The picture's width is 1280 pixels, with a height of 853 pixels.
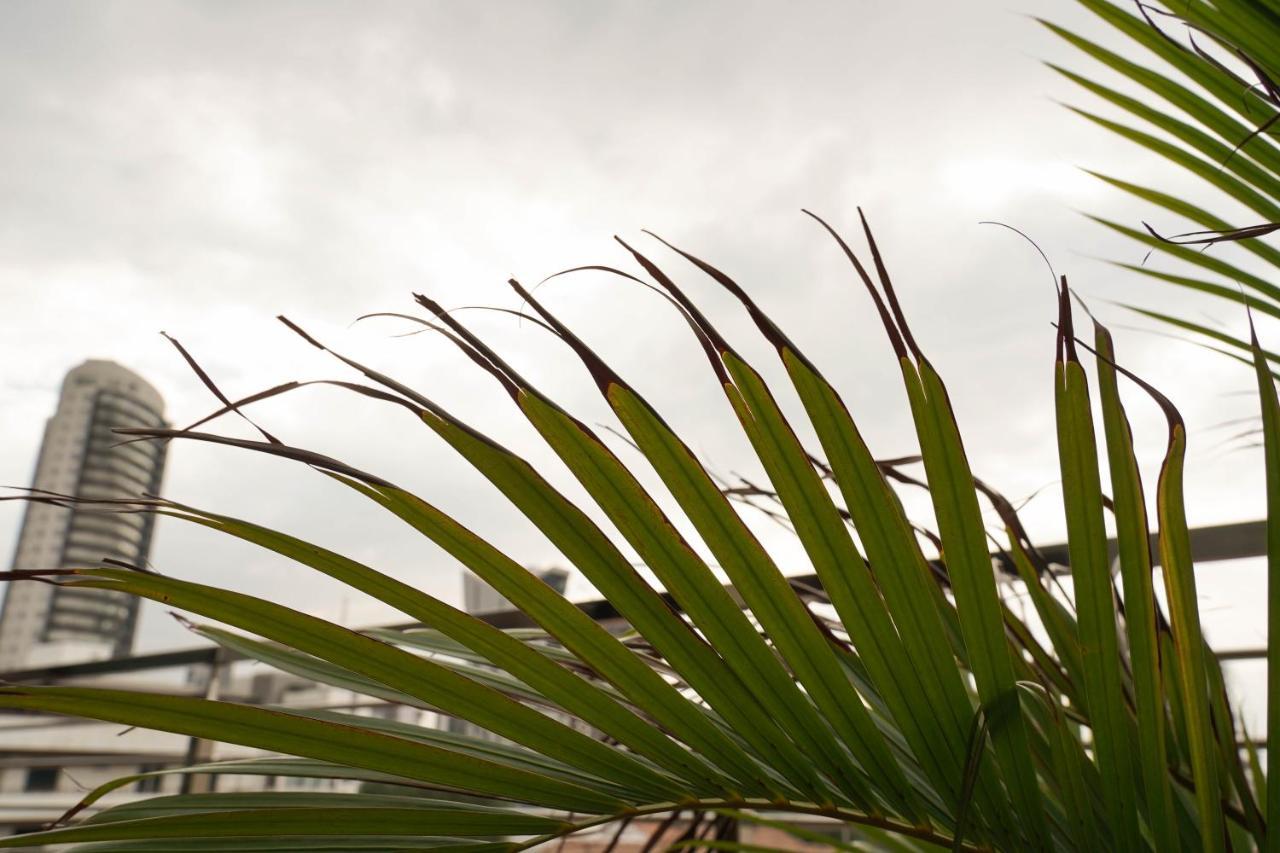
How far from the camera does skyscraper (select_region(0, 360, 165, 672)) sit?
20.4m

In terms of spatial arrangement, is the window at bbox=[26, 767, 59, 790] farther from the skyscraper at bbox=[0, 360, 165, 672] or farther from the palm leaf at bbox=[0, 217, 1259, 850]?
the skyscraper at bbox=[0, 360, 165, 672]

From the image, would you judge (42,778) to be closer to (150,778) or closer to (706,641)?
(150,778)

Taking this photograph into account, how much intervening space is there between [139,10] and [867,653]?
695 centimetres

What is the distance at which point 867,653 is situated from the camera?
1.42 ft

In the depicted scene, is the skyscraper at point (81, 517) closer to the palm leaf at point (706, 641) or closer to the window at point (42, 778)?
the window at point (42, 778)

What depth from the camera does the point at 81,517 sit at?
2189 centimetres

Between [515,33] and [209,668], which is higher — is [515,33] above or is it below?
above

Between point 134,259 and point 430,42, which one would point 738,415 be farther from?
point 134,259

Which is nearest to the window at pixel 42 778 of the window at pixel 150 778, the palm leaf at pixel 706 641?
the window at pixel 150 778

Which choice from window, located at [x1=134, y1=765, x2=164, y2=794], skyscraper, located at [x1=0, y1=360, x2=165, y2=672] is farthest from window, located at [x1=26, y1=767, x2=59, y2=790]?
skyscraper, located at [x1=0, y1=360, x2=165, y2=672]

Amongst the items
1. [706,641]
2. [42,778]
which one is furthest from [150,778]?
[42,778]

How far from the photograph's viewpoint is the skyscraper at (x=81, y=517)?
2042 centimetres

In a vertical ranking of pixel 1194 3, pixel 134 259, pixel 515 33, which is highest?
pixel 134 259

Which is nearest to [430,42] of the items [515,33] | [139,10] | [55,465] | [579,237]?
[515,33]
